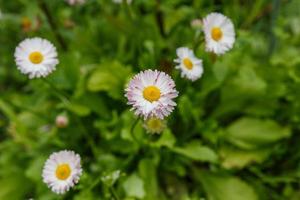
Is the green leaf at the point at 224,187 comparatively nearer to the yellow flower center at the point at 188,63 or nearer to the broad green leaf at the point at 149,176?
the broad green leaf at the point at 149,176

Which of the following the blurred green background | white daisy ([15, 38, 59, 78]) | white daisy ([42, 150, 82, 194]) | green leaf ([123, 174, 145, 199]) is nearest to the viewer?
white daisy ([42, 150, 82, 194])

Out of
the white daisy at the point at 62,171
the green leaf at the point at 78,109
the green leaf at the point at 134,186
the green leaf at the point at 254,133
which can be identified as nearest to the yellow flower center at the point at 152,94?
the white daisy at the point at 62,171

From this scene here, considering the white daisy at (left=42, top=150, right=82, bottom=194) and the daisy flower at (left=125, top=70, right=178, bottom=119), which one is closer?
the daisy flower at (left=125, top=70, right=178, bottom=119)

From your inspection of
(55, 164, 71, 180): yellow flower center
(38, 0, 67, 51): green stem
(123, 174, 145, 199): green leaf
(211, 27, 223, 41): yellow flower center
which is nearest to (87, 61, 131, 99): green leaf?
(38, 0, 67, 51): green stem

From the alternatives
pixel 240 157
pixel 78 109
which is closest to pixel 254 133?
pixel 240 157

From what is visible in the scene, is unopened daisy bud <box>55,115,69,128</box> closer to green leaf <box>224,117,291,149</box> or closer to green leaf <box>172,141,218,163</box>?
green leaf <box>172,141,218,163</box>

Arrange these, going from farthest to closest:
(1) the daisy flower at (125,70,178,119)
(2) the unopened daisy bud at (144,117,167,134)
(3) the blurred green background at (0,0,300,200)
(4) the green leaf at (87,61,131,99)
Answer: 1. (4) the green leaf at (87,61,131,99)
2. (3) the blurred green background at (0,0,300,200)
3. (2) the unopened daisy bud at (144,117,167,134)
4. (1) the daisy flower at (125,70,178,119)

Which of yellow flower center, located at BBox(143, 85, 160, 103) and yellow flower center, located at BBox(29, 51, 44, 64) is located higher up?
yellow flower center, located at BBox(29, 51, 44, 64)
